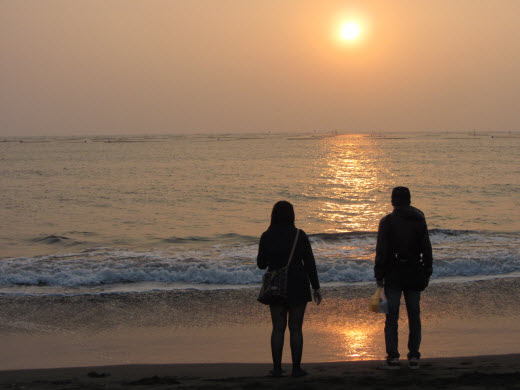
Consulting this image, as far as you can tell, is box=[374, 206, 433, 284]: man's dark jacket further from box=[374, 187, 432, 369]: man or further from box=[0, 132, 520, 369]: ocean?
box=[0, 132, 520, 369]: ocean

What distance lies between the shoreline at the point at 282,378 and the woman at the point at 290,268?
346 mm

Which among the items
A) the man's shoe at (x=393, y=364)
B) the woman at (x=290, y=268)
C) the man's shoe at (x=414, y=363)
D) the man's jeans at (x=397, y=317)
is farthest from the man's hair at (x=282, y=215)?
the man's shoe at (x=414, y=363)

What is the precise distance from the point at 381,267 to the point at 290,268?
0.85m

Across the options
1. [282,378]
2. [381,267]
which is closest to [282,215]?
[381,267]

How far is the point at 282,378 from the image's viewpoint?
4.93m

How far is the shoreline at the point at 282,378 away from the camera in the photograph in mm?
4645

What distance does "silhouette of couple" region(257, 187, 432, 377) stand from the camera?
4.88 meters

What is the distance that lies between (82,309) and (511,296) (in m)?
6.38

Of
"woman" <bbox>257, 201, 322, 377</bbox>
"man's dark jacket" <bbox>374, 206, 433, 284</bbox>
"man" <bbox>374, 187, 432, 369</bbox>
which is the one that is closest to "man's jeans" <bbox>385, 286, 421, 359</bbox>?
"man" <bbox>374, 187, 432, 369</bbox>

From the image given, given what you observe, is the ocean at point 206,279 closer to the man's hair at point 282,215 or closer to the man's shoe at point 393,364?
the man's shoe at point 393,364

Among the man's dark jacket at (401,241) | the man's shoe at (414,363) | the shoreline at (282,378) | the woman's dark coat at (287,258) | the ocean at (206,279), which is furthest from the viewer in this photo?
the ocean at (206,279)

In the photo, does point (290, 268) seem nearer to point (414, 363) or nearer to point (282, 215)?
point (282, 215)

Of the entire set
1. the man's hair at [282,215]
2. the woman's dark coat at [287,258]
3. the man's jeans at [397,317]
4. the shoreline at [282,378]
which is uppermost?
the man's hair at [282,215]

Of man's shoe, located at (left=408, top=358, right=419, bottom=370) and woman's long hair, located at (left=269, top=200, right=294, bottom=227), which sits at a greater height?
woman's long hair, located at (left=269, top=200, right=294, bottom=227)
